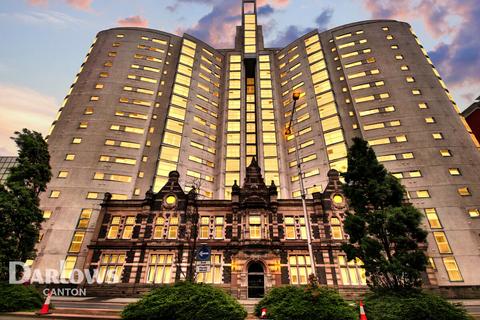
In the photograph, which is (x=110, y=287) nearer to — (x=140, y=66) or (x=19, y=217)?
(x=19, y=217)

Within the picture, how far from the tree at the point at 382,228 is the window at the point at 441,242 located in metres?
22.8

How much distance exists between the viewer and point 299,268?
1248 inches

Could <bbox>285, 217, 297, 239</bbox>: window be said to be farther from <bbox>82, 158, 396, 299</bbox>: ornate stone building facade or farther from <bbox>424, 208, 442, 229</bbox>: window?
<bbox>424, 208, 442, 229</bbox>: window

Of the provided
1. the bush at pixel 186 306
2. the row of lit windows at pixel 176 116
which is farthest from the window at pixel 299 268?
the row of lit windows at pixel 176 116

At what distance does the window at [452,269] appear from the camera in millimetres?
34250

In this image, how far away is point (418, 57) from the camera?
58844mm

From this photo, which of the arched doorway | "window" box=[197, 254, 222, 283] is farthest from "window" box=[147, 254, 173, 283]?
the arched doorway

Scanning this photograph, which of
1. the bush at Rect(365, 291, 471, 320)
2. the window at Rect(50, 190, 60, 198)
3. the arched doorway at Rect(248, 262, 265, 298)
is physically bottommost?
the bush at Rect(365, 291, 471, 320)

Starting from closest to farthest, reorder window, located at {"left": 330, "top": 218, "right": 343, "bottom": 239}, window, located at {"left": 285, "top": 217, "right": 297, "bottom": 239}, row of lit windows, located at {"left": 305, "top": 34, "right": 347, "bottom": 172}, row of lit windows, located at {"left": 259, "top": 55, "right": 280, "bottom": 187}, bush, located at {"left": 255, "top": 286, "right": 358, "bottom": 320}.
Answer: bush, located at {"left": 255, "top": 286, "right": 358, "bottom": 320} → window, located at {"left": 330, "top": 218, "right": 343, "bottom": 239} → window, located at {"left": 285, "top": 217, "right": 297, "bottom": 239} → row of lit windows, located at {"left": 305, "top": 34, "right": 347, "bottom": 172} → row of lit windows, located at {"left": 259, "top": 55, "right": 280, "bottom": 187}

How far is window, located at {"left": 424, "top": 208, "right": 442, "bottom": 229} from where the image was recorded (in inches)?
1494

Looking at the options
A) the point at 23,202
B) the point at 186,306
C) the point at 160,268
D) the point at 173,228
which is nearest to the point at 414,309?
the point at 186,306

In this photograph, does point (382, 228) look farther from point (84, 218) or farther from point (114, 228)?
point (84, 218)

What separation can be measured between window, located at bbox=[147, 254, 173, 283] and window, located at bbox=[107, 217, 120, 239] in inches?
250

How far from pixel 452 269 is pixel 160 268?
39434mm
